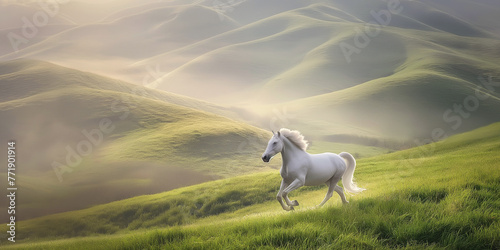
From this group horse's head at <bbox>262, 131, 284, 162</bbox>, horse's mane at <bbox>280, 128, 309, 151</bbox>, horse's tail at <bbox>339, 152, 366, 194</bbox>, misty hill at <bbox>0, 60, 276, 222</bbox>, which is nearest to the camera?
horse's head at <bbox>262, 131, 284, 162</bbox>

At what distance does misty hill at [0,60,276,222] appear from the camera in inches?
1667

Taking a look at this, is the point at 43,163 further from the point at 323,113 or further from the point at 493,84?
the point at 493,84

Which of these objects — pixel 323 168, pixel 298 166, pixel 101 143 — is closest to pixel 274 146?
pixel 298 166

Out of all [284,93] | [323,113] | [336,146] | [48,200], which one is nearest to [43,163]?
[48,200]

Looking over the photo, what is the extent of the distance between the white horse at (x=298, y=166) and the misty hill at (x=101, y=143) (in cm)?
3413

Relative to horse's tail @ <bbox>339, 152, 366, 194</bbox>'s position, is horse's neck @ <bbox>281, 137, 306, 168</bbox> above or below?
above

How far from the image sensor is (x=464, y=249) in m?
6.30

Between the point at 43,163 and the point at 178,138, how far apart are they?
874 inches

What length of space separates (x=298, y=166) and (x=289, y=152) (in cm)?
50

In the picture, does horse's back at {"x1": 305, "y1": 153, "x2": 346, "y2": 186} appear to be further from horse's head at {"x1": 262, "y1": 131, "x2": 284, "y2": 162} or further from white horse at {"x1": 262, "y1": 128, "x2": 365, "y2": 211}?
horse's head at {"x1": 262, "y1": 131, "x2": 284, "y2": 162}

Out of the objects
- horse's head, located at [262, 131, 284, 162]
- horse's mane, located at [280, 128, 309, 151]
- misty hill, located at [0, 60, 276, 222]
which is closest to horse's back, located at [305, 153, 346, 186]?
horse's mane, located at [280, 128, 309, 151]

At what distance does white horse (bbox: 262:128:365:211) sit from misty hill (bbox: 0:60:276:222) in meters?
34.1

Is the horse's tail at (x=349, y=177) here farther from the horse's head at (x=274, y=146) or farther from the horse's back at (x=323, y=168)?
the horse's head at (x=274, y=146)

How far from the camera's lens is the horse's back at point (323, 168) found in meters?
9.31
